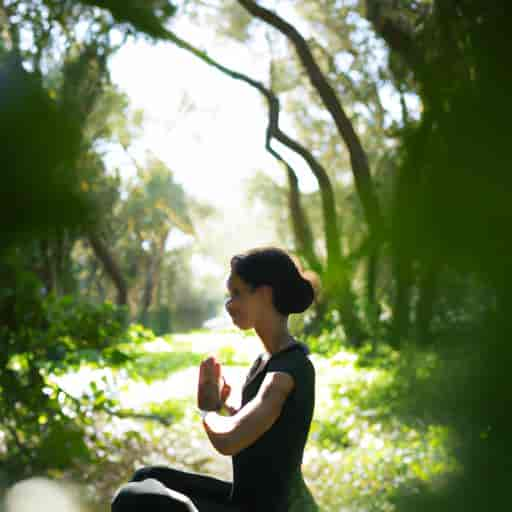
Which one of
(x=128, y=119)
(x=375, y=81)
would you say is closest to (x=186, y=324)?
(x=128, y=119)

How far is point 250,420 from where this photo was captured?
4.78 feet

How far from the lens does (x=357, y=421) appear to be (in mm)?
6301

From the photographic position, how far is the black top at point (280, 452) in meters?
1.60

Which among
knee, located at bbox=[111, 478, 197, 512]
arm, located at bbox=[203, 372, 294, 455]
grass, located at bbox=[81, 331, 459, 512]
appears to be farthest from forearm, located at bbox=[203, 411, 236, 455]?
grass, located at bbox=[81, 331, 459, 512]

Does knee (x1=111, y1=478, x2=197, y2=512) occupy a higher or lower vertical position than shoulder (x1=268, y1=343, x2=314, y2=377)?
lower

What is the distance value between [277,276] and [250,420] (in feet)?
1.35

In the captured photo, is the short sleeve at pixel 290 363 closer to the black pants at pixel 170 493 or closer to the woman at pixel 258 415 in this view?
the woman at pixel 258 415

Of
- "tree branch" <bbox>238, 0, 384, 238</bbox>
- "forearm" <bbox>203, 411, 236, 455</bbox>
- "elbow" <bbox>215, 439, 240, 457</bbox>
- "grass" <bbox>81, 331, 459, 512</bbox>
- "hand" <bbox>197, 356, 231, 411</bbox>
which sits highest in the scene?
"tree branch" <bbox>238, 0, 384, 238</bbox>

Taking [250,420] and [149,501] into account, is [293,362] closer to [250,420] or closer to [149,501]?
[250,420]

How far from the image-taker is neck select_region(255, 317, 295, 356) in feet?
5.69

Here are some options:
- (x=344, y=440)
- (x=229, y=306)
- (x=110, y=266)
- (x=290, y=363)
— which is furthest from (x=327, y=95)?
(x=110, y=266)

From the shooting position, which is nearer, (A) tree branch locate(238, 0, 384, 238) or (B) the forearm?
(B) the forearm

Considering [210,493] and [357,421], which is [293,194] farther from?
[210,493]

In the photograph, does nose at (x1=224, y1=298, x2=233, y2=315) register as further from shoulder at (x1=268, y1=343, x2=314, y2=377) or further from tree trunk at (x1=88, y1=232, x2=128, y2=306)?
tree trunk at (x1=88, y1=232, x2=128, y2=306)
